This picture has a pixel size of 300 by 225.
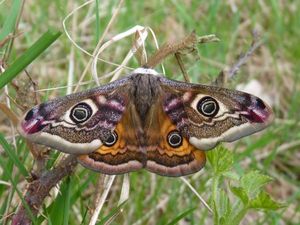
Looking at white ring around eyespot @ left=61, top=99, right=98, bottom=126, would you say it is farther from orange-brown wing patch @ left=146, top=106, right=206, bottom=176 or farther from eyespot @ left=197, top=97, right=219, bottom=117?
eyespot @ left=197, top=97, right=219, bottom=117

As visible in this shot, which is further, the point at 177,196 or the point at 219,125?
the point at 177,196

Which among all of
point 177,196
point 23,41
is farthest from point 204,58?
point 177,196

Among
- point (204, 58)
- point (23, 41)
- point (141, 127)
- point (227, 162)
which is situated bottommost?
point (204, 58)

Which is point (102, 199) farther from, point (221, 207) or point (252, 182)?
point (252, 182)

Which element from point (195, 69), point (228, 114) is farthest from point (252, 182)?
point (195, 69)

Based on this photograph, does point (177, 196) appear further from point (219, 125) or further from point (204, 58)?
point (204, 58)

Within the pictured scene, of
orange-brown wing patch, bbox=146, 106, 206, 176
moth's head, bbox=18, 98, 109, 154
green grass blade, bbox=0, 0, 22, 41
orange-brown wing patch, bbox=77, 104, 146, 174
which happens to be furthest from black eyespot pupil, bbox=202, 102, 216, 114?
green grass blade, bbox=0, 0, 22, 41

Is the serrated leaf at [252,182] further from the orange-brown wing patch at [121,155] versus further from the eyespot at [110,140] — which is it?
the eyespot at [110,140]
